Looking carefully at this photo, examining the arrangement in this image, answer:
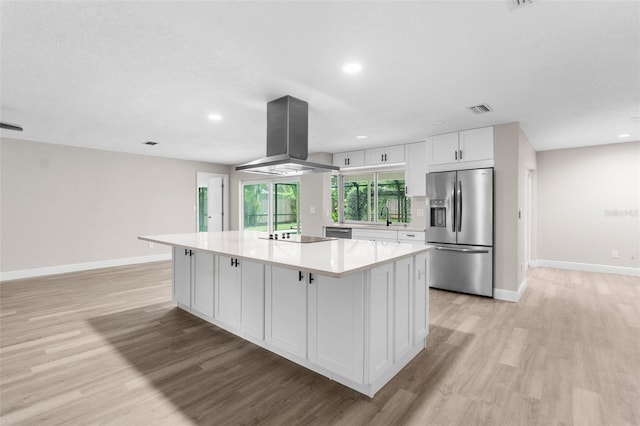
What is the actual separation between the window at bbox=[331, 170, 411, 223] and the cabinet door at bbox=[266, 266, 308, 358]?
3.73 meters

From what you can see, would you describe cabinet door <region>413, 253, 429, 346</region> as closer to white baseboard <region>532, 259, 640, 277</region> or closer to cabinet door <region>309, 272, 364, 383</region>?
cabinet door <region>309, 272, 364, 383</region>

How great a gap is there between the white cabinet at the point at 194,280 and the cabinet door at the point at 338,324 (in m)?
1.45

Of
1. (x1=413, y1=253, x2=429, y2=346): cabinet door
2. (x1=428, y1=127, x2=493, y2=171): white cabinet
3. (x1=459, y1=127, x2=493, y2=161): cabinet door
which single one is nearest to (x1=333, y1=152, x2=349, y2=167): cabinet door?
(x1=428, y1=127, x2=493, y2=171): white cabinet

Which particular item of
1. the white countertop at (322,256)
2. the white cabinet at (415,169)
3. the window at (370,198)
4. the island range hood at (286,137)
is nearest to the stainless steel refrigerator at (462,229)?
the white cabinet at (415,169)

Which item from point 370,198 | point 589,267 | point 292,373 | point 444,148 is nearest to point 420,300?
point 292,373

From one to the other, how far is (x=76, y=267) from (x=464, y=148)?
7049mm

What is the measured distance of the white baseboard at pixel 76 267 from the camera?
519 cm

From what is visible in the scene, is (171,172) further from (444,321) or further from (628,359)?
(628,359)

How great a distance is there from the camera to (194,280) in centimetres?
349

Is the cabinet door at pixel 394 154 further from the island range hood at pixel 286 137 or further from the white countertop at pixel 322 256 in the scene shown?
the white countertop at pixel 322 256

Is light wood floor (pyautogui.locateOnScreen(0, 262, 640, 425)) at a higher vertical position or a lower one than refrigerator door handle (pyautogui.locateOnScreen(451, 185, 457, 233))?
lower

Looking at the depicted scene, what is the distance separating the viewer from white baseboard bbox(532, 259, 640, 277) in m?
5.44

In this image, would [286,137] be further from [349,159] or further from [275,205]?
[275,205]

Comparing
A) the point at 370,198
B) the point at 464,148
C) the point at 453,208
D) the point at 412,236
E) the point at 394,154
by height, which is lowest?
the point at 412,236
